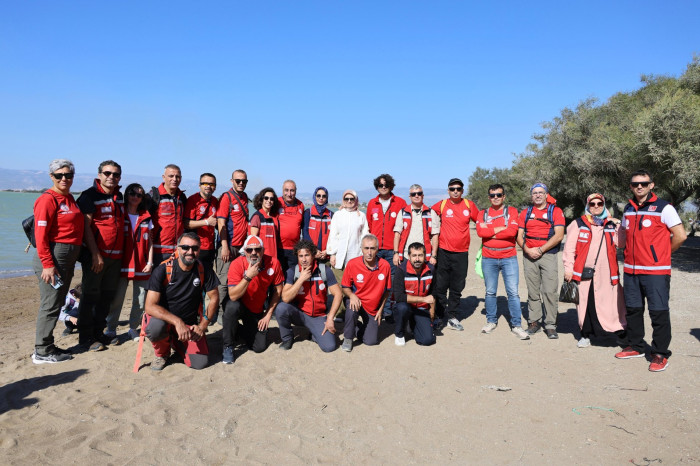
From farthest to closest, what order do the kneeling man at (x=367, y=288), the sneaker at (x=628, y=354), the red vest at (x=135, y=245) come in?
the kneeling man at (x=367, y=288) < the red vest at (x=135, y=245) < the sneaker at (x=628, y=354)

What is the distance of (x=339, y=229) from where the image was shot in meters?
6.55

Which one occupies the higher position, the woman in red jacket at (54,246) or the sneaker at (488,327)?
the woman in red jacket at (54,246)

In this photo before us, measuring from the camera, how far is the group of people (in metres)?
4.94

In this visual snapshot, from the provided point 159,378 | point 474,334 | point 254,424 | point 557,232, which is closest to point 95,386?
point 159,378

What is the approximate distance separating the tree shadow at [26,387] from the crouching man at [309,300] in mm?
2308

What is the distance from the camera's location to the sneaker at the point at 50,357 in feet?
16.4

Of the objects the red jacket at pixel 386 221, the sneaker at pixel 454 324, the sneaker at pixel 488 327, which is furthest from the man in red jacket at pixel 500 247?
the red jacket at pixel 386 221

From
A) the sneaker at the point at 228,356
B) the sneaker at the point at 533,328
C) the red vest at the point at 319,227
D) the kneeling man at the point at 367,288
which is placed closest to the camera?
the sneaker at the point at 228,356

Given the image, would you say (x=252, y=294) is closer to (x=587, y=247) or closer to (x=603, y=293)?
(x=587, y=247)

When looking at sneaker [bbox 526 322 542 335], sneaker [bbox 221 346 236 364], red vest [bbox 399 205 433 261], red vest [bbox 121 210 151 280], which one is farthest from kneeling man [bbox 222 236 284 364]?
sneaker [bbox 526 322 542 335]

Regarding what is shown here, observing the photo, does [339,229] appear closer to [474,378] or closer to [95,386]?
[474,378]

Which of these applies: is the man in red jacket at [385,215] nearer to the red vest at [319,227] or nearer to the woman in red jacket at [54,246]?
the red vest at [319,227]

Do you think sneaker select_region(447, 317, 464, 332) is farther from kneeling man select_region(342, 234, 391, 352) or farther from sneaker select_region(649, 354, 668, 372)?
sneaker select_region(649, 354, 668, 372)

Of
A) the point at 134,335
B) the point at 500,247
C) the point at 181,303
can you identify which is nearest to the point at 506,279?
the point at 500,247
